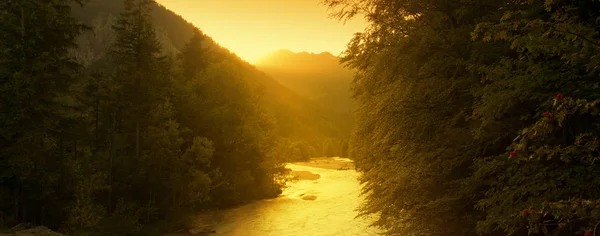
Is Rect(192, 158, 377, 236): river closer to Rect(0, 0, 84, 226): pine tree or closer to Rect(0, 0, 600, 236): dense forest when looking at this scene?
Rect(0, 0, 600, 236): dense forest

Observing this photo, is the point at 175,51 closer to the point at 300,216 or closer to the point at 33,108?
the point at 300,216

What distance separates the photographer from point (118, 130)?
83.0 ft

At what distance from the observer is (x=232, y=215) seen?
30484mm

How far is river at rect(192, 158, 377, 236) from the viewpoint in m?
23.4

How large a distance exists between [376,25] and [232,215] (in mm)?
23008

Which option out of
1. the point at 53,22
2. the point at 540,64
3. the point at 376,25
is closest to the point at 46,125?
the point at 53,22

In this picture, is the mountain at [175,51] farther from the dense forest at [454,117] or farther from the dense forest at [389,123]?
the dense forest at [454,117]

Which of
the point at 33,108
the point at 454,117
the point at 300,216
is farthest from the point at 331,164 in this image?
the point at 454,117

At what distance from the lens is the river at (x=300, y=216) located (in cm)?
2339

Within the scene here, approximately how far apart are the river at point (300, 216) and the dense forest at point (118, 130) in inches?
114

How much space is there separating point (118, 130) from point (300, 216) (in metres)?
14.7

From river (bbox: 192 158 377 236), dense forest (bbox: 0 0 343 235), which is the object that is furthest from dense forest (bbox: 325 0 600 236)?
dense forest (bbox: 0 0 343 235)

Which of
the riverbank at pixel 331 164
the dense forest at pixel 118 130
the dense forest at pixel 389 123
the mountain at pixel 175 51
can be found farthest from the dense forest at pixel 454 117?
the mountain at pixel 175 51

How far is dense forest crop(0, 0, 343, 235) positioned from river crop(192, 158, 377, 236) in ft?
9.48
